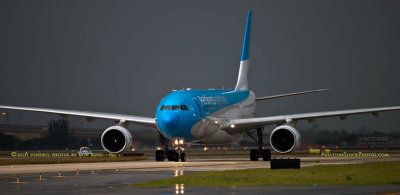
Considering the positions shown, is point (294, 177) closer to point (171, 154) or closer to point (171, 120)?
point (171, 120)

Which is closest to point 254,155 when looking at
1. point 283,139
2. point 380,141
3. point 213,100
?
point 283,139

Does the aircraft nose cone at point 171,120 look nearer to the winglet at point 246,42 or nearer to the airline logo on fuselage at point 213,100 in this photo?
the airline logo on fuselage at point 213,100

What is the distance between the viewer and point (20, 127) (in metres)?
93.6

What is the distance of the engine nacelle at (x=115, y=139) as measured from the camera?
43.2 m

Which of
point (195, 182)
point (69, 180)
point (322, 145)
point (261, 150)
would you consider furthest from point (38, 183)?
point (322, 145)

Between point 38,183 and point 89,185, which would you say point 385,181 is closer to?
point 89,185

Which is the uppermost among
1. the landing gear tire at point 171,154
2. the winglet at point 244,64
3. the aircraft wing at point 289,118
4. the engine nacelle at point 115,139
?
the winglet at point 244,64

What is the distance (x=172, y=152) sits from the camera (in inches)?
1780

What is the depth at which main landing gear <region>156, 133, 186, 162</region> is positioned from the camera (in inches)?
1685

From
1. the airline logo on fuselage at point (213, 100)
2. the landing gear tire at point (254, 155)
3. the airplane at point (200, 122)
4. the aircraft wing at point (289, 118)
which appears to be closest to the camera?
the airplane at point (200, 122)

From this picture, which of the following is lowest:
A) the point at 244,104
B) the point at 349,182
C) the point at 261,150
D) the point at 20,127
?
the point at 349,182

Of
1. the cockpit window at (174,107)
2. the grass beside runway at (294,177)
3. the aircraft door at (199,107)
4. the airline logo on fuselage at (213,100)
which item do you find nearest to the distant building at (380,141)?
the airline logo on fuselage at (213,100)

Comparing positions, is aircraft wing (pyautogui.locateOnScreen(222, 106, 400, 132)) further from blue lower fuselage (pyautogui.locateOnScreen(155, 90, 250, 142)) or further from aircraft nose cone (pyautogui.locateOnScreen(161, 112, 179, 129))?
aircraft nose cone (pyautogui.locateOnScreen(161, 112, 179, 129))

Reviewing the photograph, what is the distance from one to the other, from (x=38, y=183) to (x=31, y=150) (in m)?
65.2
